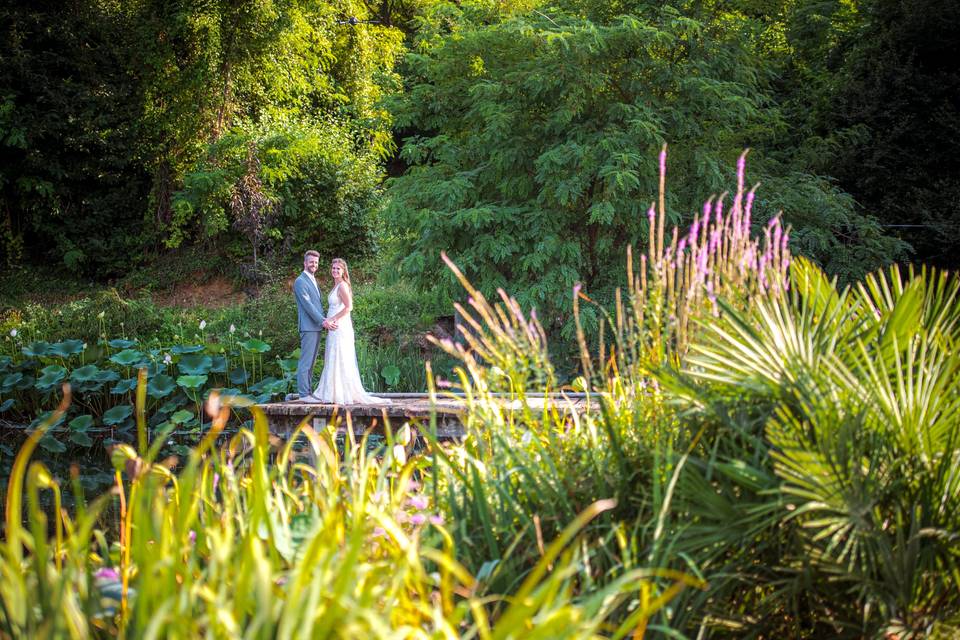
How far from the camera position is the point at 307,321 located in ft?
32.1

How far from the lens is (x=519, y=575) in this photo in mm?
2418

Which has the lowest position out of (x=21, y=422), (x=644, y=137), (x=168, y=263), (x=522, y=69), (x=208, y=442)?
(x=21, y=422)

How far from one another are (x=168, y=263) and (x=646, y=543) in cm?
1797

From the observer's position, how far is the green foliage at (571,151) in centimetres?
1026

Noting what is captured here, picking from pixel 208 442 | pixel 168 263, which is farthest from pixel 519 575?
pixel 168 263

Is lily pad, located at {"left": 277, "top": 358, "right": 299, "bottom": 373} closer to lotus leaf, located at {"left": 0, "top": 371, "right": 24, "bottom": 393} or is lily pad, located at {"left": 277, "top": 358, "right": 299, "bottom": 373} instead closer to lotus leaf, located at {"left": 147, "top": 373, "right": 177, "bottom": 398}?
lotus leaf, located at {"left": 147, "top": 373, "right": 177, "bottom": 398}

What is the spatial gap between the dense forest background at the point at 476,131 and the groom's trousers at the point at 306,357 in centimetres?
161

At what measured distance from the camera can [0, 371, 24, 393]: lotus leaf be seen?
1217cm

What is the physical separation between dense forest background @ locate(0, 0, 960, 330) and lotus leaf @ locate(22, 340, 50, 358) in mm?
5017

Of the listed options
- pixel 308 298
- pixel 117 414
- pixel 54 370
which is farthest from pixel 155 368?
pixel 308 298

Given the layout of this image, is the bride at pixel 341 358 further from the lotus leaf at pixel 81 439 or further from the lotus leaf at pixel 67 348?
the lotus leaf at pixel 67 348

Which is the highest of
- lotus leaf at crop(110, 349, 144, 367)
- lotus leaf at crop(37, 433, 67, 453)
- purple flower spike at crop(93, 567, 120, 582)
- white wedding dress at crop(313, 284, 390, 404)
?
purple flower spike at crop(93, 567, 120, 582)

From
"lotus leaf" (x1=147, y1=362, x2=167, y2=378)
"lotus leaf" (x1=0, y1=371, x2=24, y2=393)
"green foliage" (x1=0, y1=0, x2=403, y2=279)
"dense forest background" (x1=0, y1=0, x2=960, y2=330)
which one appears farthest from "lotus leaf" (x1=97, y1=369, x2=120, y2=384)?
→ "green foliage" (x1=0, y1=0, x2=403, y2=279)

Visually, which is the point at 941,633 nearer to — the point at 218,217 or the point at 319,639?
the point at 319,639
